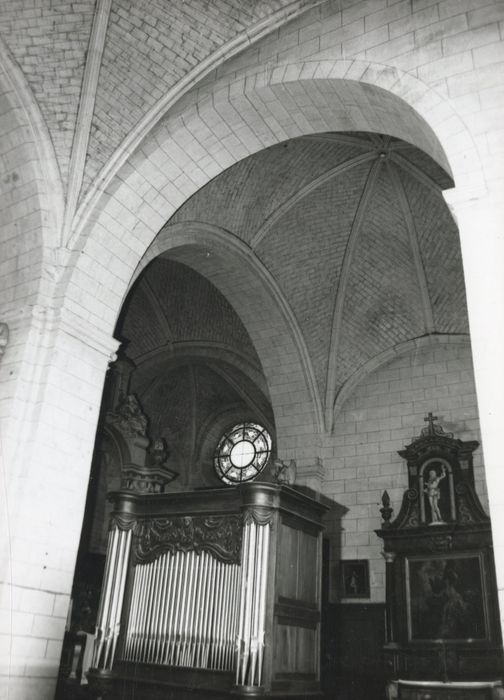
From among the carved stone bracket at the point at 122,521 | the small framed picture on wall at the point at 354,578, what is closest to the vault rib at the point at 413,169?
the small framed picture on wall at the point at 354,578

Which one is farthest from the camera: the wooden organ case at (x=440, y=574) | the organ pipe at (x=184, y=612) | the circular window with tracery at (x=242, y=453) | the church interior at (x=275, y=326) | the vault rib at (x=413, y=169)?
the circular window with tracery at (x=242, y=453)

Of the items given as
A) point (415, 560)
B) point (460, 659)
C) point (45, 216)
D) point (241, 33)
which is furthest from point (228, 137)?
point (460, 659)

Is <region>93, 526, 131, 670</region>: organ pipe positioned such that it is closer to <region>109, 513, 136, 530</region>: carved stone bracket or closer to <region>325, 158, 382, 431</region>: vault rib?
<region>109, 513, 136, 530</region>: carved stone bracket

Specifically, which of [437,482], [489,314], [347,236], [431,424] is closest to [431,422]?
[431,424]

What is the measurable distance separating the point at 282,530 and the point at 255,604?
0.94 meters

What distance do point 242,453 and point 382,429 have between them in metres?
5.02

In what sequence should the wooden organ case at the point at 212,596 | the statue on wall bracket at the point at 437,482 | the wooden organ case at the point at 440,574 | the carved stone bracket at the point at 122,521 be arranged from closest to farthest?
the wooden organ case at the point at 212,596 → the carved stone bracket at the point at 122,521 → the wooden organ case at the point at 440,574 → the statue on wall bracket at the point at 437,482

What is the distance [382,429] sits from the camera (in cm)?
1165

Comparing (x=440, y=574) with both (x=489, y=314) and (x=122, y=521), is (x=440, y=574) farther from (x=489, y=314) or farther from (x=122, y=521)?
(x=489, y=314)

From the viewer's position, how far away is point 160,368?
1553cm

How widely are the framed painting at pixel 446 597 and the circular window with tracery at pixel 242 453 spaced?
18.4 feet

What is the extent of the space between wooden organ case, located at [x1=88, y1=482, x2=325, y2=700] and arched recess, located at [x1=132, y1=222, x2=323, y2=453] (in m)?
3.23

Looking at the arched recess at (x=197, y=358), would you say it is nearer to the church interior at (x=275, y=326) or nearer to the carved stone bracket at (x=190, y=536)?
the church interior at (x=275, y=326)

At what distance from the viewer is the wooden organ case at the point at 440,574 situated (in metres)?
9.38
